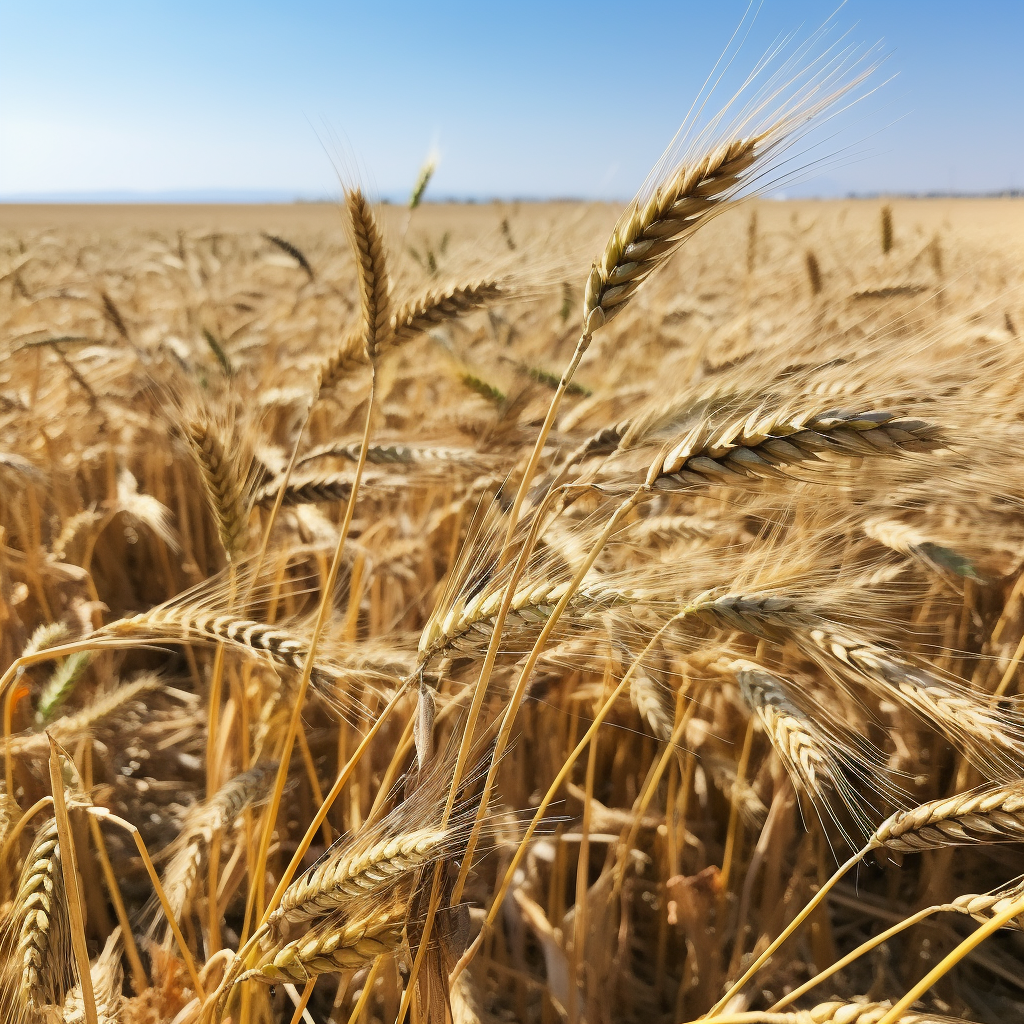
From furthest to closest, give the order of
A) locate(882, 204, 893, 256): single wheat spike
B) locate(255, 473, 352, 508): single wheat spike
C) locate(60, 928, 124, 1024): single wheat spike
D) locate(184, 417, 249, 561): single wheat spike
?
1. locate(882, 204, 893, 256): single wheat spike
2. locate(255, 473, 352, 508): single wheat spike
3. locate(184, 417, 249, 561): single wheat spike
4. locate(60, 928, 124, 1024): single wheat spike

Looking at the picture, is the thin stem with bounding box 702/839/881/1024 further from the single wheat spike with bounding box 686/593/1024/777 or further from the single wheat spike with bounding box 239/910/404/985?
the single wheat spike with bounding box 239/910/404/985

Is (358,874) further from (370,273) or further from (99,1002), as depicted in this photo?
(370,273)

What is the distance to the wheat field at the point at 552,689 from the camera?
0.81 meters

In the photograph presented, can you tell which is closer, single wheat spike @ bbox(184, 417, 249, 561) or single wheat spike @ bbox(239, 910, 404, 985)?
single wheat spike @ bbox(239, 910, 404, 985)

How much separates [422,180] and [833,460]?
82.2 inches

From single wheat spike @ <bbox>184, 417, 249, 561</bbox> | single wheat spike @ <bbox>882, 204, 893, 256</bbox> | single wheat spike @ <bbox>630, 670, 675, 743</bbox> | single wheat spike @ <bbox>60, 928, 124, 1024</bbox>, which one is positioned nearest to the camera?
single wheat spike @ <bbox>60, 928, 124, 1024</bbox>

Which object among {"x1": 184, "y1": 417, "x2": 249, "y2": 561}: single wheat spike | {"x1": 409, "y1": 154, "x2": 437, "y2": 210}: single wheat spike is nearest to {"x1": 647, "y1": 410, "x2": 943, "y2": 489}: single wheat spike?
{"x1": 184, "y1": 417, "x2": 249, "y2": 561}: single wheat spike

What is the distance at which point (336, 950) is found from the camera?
0.73m

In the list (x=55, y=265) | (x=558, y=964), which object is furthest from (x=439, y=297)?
(x=55, y=265)

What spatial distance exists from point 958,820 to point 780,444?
0.44m

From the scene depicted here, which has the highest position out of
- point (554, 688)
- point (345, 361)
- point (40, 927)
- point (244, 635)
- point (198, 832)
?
point (345, 361)

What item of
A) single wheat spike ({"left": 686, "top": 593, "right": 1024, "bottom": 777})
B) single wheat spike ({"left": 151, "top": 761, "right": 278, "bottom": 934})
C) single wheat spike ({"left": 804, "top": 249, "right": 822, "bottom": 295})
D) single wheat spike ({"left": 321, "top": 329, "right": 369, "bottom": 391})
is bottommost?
single wheat spike ({"left": 151, "top": 761, "right": 278, "bottom": 934})

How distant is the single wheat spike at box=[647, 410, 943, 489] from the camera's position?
27.9 inches

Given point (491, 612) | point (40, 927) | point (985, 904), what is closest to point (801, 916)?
point (985, 904)
